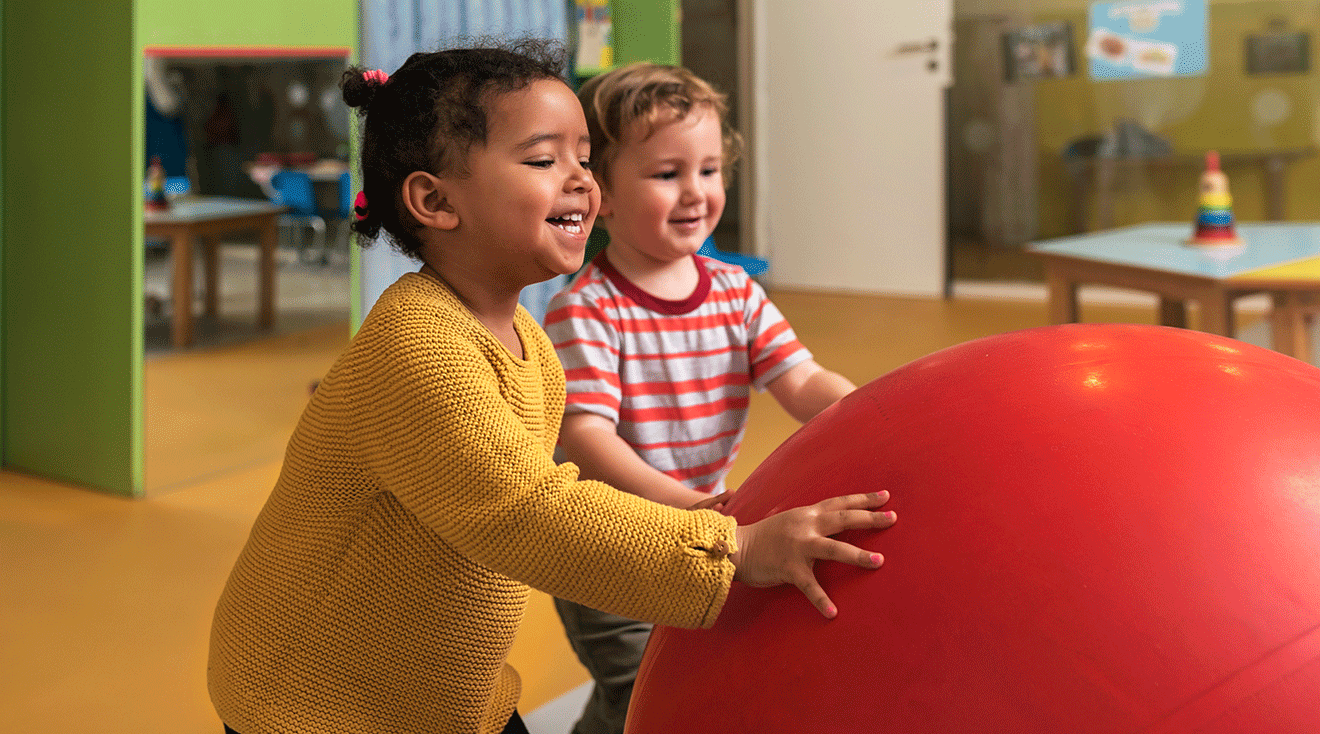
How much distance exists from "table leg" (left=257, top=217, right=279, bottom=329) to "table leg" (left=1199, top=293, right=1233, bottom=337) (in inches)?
101

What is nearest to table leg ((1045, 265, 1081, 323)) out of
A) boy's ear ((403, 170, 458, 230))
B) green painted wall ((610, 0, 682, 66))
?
green painted wall ((610, 0, 682, 66))

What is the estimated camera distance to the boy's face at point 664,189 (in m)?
1.47

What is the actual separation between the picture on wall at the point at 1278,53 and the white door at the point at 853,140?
146 cm

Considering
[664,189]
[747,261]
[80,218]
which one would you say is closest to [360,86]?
[664,189]

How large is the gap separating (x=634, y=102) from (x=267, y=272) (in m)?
2.46

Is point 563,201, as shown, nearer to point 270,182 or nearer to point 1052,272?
point 1052,272

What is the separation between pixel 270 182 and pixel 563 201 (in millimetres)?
2803

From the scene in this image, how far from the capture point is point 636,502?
936 mm

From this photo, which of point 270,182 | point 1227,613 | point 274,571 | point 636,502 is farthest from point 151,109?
point 1227,613

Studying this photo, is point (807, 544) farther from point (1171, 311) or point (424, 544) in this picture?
point (1171, 311)

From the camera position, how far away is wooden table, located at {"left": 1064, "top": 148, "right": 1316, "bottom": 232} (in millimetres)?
5828

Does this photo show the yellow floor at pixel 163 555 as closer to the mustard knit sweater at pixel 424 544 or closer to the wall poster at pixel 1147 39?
the mustard knit sweater at pixel 424 544

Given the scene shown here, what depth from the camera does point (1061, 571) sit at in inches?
32.1

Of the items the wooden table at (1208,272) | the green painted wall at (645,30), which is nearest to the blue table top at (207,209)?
the green painted wall at (645,30)
